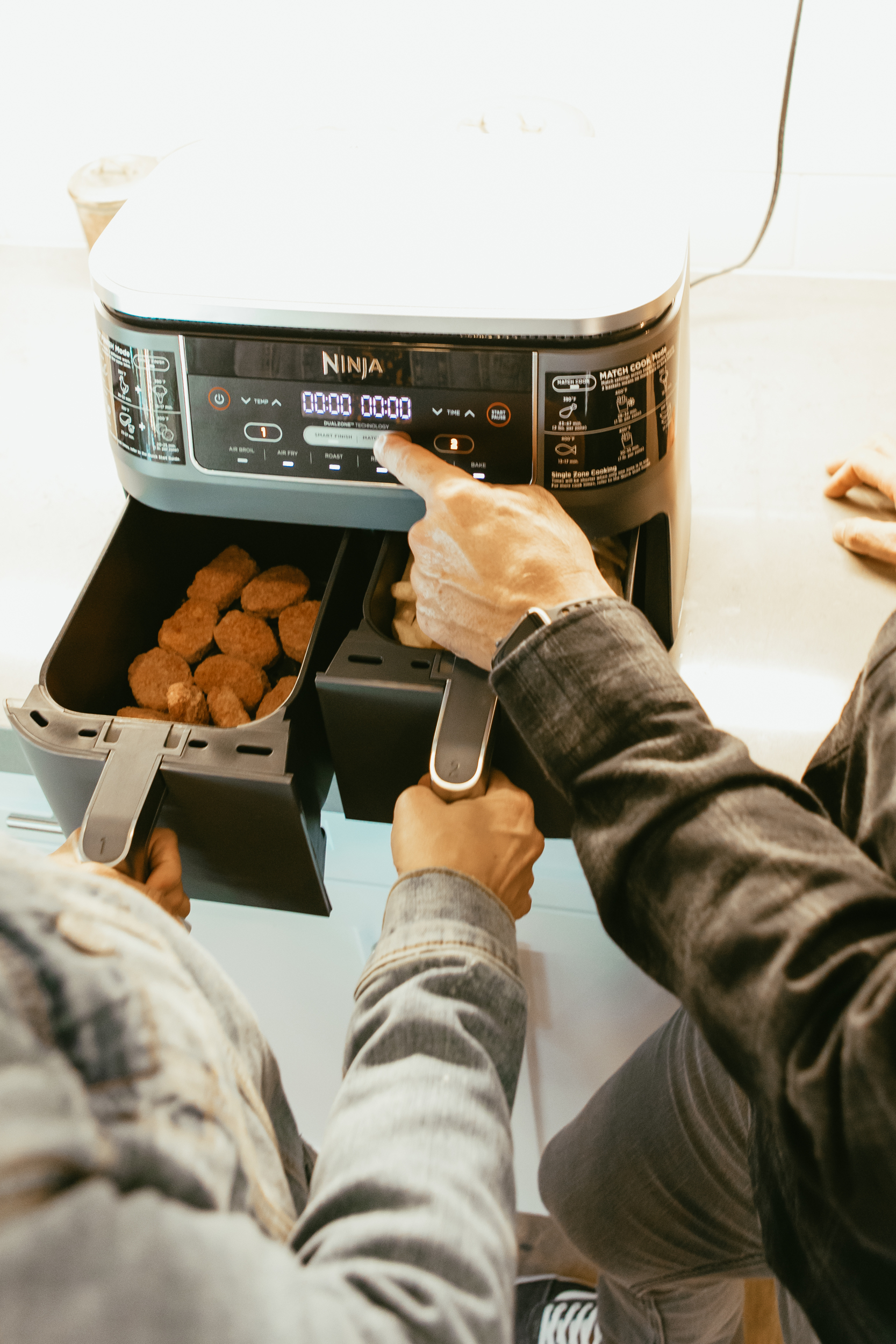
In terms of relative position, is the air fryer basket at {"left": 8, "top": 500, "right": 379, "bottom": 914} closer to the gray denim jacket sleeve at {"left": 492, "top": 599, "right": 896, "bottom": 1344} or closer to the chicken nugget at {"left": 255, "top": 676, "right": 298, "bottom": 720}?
the chicken nugget at {"left": 255, "top": 676, "right": 298, "bottom": 720}

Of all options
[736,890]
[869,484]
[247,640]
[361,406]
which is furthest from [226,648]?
[869,484]

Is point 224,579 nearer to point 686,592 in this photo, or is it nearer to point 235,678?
point 235,678

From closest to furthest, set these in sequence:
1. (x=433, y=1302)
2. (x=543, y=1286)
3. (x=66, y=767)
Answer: (x=433, y=1302) < (x=66, y=767) < (x=543, y=1286)

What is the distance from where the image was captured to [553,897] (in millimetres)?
812

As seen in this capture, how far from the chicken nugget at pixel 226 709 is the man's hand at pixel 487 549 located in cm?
20

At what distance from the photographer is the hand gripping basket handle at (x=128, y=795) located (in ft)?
2.12

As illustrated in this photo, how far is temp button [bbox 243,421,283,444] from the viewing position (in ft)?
2.23

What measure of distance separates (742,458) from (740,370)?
0.15 meters

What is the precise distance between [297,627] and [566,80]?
72 cm

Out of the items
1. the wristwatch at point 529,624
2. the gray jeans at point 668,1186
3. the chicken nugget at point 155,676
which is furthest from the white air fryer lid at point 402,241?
the gray jeans at point 668,1186

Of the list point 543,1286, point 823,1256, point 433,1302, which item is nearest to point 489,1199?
point 433,1302

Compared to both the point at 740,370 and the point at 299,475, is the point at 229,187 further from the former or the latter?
the point at 740,370

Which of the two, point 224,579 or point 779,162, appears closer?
point 224,579

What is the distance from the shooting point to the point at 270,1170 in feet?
1.66
